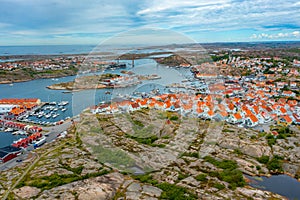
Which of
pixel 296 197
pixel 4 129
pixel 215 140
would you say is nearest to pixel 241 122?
pixel 215 140

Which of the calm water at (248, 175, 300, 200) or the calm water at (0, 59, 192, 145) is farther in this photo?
the calm water at (0, 59, 192, 145)

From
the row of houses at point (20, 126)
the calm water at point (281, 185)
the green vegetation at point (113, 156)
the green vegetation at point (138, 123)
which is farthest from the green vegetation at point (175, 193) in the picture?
the row of houses at point (20, 126)

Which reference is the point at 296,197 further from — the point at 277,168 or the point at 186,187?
the point at 186,187

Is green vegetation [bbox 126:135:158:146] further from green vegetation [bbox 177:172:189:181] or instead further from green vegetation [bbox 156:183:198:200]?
green vegetation [bbox 156:183:198:200]

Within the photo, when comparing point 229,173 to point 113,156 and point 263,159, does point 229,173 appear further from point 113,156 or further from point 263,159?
point 113,156

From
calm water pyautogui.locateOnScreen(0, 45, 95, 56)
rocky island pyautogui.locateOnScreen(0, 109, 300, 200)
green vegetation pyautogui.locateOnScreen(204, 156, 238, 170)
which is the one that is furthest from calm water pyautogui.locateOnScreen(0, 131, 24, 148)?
calm water pyautogui.locateOnScreen(0, 45, 95, 56)
